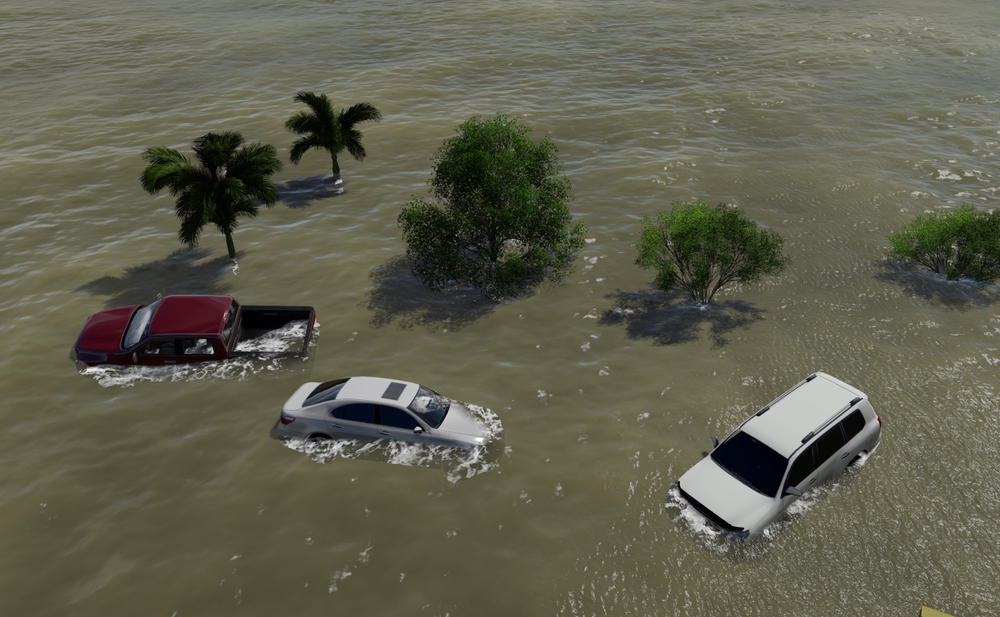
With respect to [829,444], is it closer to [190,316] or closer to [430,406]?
[430,406]

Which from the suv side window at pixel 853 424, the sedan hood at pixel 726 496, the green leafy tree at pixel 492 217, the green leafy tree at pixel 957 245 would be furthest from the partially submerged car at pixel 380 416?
the green leafy tree at pixel 957 245

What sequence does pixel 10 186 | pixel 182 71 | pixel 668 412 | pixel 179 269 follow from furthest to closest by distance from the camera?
pixel 182 71, pixel 10 186, pixel 179 269, pixel 668 412

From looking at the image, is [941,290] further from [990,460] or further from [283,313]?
[283,313]

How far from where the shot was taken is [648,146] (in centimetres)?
3412

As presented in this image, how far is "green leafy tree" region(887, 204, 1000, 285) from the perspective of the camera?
21.3 metres

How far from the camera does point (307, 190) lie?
100 ft

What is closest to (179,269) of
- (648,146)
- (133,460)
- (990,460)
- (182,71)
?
(133,460)

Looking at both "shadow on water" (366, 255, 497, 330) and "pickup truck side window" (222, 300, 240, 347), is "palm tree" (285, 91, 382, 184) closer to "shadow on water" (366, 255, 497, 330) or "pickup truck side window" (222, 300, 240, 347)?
"shadow on water" (366, 255, 497, 330)

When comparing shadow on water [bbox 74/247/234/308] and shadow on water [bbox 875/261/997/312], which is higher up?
shadow on water [bbox 74/247/234/308]

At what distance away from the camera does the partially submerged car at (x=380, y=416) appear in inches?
592

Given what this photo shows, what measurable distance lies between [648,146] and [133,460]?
1118 inches

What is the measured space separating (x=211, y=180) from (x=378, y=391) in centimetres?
1215

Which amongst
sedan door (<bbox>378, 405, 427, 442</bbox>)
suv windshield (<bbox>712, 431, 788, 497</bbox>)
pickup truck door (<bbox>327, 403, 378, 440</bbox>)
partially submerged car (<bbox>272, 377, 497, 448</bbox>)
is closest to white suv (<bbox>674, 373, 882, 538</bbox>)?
suv windshield (<bbox>712, 431, 788, 497</bbox>)

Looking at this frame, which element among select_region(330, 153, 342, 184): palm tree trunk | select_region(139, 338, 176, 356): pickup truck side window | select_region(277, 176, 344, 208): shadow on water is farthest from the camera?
select_region(330, 153, 342, 184): palm tree trunk
